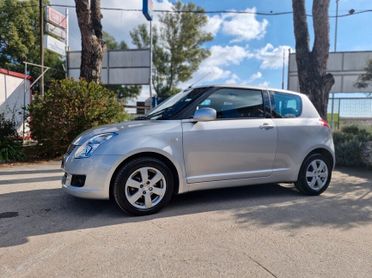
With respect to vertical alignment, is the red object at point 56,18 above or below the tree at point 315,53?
above

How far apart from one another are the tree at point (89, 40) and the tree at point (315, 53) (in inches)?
238

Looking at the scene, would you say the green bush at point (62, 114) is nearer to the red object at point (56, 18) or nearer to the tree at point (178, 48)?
the red object at point (56, 18)

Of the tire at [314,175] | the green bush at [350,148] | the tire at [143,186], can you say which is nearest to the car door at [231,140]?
the tire at [143,186]

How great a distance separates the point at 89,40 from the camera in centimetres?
1070

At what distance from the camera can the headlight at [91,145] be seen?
4309 millimetres

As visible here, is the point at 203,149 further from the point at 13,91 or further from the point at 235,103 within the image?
the point at 13,91

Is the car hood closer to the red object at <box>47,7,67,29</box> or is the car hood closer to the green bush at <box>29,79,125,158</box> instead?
the green bush at <box>29,79,125,158</box>

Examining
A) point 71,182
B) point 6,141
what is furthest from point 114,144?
point 6,141

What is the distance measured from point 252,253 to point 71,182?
2.45 m

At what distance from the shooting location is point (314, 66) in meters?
9.55

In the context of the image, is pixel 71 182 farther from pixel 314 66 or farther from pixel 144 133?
pixel 314 66

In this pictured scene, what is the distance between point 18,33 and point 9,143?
25.6 m

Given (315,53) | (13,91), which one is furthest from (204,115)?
(13,91)

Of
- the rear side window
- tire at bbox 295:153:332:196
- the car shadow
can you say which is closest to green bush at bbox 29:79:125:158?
the car shadow
